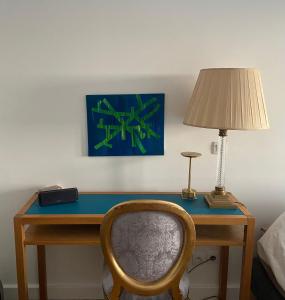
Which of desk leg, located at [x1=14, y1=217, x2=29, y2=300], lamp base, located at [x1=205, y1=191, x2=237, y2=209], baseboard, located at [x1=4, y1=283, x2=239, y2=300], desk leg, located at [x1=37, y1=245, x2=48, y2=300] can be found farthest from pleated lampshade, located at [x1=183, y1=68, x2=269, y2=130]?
desk leg, located at [x1=37, y1=245, x2=48, y2=300]

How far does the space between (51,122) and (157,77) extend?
727mm

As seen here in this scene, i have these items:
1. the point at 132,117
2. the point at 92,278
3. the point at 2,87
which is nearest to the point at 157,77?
the point at 132,117

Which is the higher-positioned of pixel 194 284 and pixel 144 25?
pixel 144 25

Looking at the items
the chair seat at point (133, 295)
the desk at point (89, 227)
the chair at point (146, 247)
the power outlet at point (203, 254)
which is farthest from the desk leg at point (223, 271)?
the chair at point (146, 247)

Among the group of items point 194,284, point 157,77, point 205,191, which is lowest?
point 194,284

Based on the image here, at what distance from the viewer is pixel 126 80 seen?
1.92 metres

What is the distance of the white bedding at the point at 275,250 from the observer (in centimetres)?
153

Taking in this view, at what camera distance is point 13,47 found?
1.86 meters

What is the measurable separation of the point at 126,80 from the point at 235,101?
695mm

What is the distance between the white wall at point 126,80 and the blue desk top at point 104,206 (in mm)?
118

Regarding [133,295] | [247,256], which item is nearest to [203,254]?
[247,256]

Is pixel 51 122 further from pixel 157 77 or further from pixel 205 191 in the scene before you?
pixel 205 191

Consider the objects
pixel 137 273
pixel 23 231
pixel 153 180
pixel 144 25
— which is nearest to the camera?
pixel 137 273

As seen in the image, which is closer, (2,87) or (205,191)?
(2,87)
